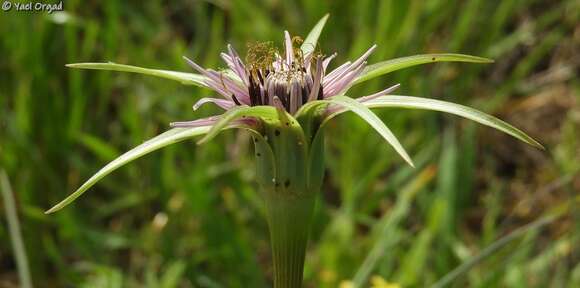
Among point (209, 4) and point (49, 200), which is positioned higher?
point (209, 4)

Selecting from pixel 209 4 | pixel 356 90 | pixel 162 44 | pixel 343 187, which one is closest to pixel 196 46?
pixel 162 44

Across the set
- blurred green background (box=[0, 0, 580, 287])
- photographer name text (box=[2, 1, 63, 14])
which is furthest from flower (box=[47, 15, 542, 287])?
photographer name text (box=[2, 1, 63, 14])

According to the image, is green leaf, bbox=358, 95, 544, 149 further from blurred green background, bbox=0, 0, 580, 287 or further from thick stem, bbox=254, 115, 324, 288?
blurred green background, bbox=0, 0, 580, 287

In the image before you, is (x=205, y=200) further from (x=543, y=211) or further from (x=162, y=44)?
(x=543, y=211)

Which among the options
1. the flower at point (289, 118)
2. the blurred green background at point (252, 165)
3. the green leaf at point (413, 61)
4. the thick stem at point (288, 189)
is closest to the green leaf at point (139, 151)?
the flower at point (289, 118)

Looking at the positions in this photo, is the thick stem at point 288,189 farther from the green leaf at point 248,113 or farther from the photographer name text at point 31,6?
the photographer name text at point 31,6

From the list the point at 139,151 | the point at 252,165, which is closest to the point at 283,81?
the point at 139,151
